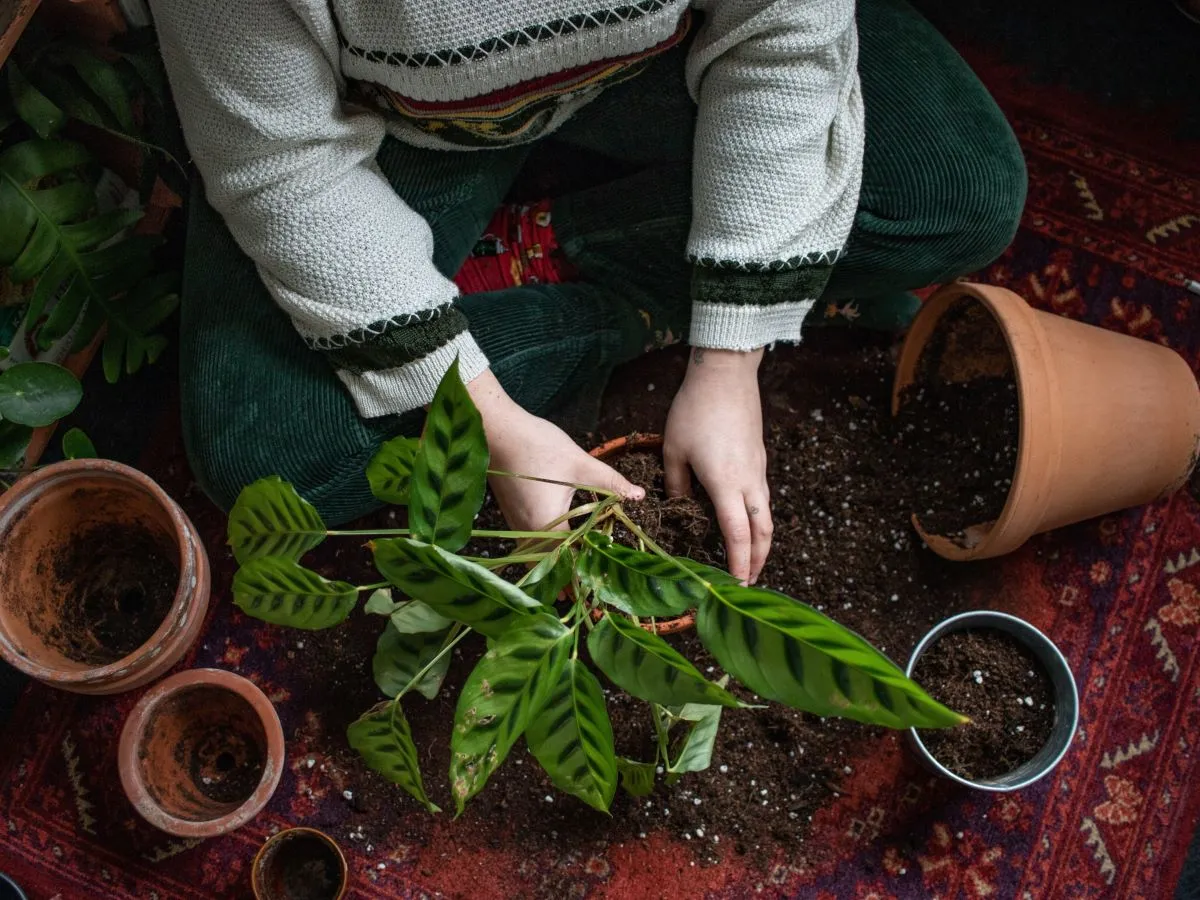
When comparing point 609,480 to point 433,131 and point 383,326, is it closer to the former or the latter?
point 383,326

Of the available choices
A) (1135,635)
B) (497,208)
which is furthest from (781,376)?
(1135,635)

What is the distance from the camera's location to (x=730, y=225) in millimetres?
1009

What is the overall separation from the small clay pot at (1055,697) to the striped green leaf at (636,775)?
31cm

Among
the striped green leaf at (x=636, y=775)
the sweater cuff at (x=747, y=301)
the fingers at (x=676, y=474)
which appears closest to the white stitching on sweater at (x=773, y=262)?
the sweater cuff at (x=747, y=301)

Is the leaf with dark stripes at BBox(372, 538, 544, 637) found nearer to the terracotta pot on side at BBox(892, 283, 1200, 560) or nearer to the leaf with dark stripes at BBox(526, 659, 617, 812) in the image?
the leaf with dark stripes at BBox(526, 659, 617, 812)

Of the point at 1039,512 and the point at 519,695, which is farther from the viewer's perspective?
the point at 1039,512

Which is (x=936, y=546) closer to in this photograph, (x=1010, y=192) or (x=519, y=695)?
(x=1010, y=192)

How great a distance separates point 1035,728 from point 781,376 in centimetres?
54

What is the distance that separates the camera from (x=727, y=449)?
1034mm

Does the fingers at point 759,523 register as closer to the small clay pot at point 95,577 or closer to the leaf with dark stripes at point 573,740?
the leaf with dark stripes at point 573,740

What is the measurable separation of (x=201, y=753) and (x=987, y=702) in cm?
96

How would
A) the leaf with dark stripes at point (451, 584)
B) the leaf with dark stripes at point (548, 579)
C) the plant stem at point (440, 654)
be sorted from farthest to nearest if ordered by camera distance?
the plant stem at point (440, 654)
the leaf with dark stripes at point (548, 579)
the leaf with dark stripes at point (451, 584)

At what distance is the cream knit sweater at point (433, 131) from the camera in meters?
0.85

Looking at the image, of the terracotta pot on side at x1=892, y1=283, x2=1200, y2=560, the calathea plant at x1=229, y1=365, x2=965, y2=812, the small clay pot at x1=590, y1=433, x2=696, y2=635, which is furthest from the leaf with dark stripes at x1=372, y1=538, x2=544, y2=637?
the terracotta pot on side at x1=892, y1=283, x2=1200, y2=560
